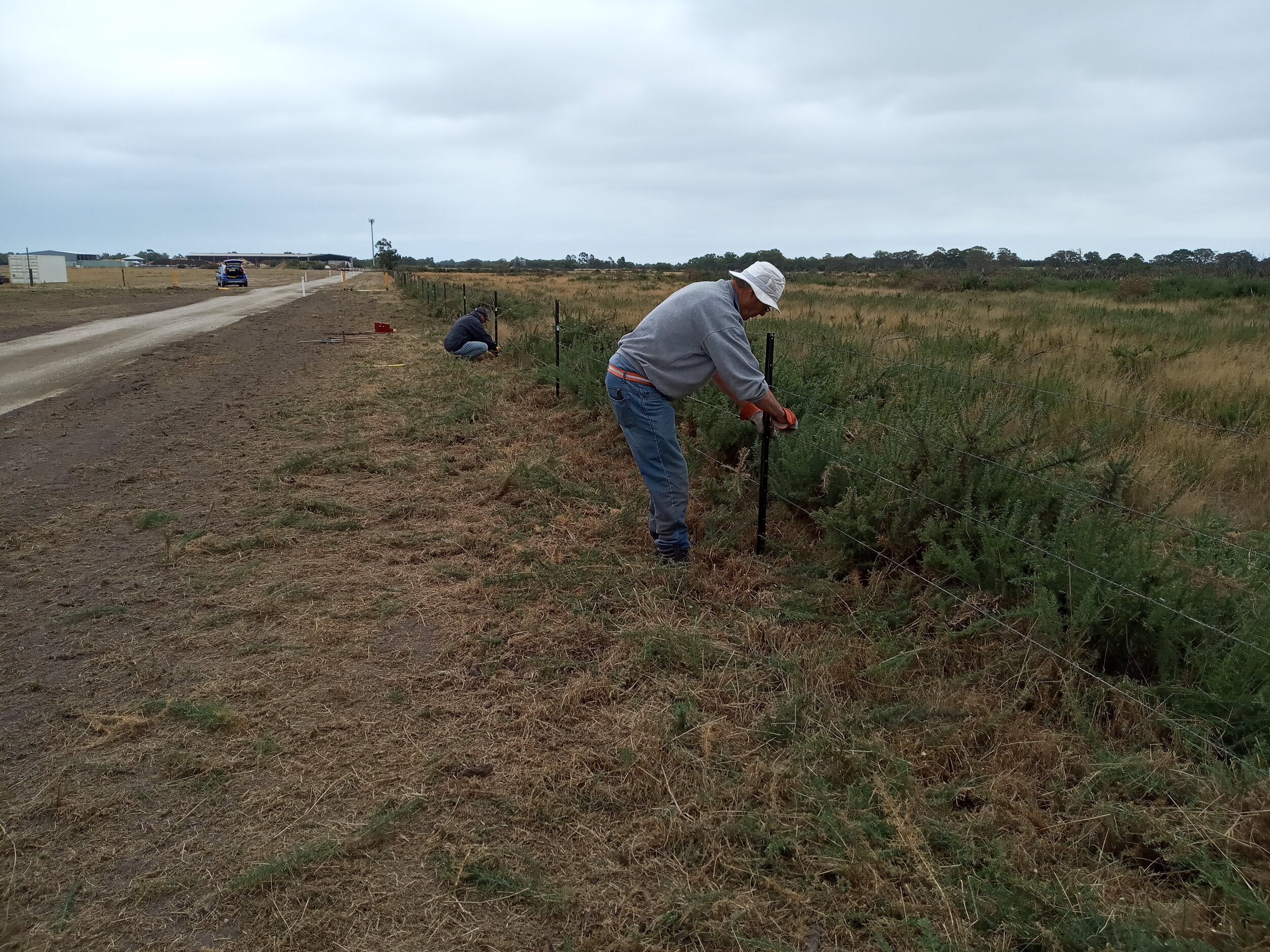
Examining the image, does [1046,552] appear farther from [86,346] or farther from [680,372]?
[86,346]

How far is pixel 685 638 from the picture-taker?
13.4 feet

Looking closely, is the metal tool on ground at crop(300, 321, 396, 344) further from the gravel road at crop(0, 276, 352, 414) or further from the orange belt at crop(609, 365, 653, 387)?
the orange belt at crop(609, 365, 653, 387)

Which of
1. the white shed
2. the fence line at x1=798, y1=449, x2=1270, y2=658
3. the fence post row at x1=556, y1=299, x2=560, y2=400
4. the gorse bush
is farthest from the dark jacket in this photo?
the white shed

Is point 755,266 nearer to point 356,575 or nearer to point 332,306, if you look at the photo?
point 356,575

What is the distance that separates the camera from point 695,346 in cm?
464

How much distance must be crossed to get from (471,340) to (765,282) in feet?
33.9

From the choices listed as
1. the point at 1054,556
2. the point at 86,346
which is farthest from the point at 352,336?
the point at 1054,556

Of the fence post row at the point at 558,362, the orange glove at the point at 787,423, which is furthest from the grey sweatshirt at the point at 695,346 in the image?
the fence post row at the point at 558,362

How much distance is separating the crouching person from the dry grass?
8980 millimetres

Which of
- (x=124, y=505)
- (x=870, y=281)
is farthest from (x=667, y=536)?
(x=870, y=281)

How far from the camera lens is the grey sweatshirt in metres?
4.46

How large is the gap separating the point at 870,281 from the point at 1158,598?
45929mm


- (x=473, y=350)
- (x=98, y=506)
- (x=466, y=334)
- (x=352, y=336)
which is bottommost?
(x=98, y=506)

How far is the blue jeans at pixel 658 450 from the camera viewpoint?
190 inches
